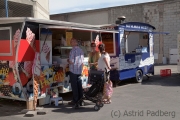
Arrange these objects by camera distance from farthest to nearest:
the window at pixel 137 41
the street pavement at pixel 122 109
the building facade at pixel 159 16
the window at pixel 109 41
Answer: the building facade at pixel 159 16 < the window at pixel 137 41 < the window at pixel 109 41 < the street pavement at pixel 122 109

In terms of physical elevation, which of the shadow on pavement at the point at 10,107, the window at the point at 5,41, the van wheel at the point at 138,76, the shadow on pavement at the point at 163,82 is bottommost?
the shadow on pavement at the point at 10,107

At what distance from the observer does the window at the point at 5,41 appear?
22.4 feet

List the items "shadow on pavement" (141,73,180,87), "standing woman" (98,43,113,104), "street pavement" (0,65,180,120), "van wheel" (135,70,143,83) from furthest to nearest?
"van wheel" (135,70,143,83), "shadow on pavement" (141,73,180,87), "standing woman" (98,43,113,104), "street pavement" (0,65,180,120)

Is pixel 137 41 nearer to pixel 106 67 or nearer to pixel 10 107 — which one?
pixel 106 67

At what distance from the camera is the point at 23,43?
660 centimetres

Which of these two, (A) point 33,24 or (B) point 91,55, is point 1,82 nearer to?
(A) point 33,24

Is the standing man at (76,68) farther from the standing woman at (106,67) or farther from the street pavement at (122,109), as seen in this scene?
the standing woman at (106,67)

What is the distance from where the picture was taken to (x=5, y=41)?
693 cm

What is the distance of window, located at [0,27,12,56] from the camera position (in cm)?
682

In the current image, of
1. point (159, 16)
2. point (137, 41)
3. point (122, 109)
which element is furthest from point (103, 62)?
point (159, 16)

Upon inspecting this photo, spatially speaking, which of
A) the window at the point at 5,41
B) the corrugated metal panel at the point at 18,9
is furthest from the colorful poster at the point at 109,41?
the corrugated metal panel at the point at 18,9

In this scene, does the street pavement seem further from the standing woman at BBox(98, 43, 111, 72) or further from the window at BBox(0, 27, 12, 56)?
the window at BBox(0, 27, 12, 56)

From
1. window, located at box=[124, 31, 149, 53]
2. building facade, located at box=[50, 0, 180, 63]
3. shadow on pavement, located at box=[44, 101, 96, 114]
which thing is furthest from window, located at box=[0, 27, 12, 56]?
building facade, located at box=[50, 0, 180, 63]

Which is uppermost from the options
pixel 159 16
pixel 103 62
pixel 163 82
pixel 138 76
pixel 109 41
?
pixel 159 16
